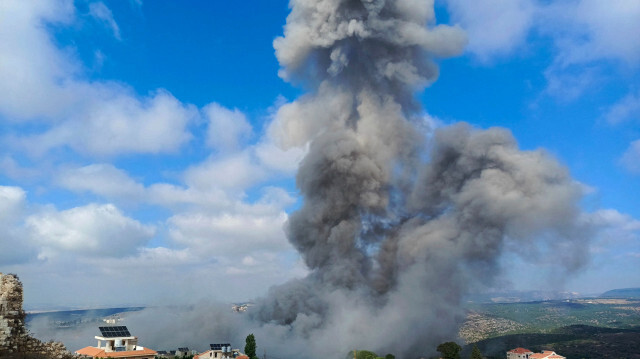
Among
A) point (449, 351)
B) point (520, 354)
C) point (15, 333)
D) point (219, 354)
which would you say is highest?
point (15, 333)

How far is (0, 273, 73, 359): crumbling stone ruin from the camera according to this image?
8477 millimetres

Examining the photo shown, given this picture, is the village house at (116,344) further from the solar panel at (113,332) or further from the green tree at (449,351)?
the green tree at (449,351)

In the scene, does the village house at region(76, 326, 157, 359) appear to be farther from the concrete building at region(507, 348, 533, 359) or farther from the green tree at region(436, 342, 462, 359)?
the concrete building at region(507, 348, 533, 359)

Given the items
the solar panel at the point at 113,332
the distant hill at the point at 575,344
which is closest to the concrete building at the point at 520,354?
the distant hill at the point at 575,344

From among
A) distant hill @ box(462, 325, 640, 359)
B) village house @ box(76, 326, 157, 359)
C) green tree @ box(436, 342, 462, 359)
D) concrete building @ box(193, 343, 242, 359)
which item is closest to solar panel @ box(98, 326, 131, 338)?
village house @ box(76, 326, 157, 359)

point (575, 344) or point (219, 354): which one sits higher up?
point (219, 354)

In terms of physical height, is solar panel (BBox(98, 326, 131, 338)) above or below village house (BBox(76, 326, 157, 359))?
above

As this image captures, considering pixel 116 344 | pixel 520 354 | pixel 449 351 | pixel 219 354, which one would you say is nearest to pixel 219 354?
pixel 219 354

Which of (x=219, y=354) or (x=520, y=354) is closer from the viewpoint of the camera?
(x=219, y=354)

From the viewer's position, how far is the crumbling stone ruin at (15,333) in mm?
8477

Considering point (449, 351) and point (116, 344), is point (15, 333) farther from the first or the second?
point (449, 351)

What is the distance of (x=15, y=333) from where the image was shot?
863cm

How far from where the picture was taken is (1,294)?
29.0 feet

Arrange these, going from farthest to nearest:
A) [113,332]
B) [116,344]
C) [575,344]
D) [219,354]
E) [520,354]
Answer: [575,344] → [520,354] → [219,354] → [113,332] → [116,344]
